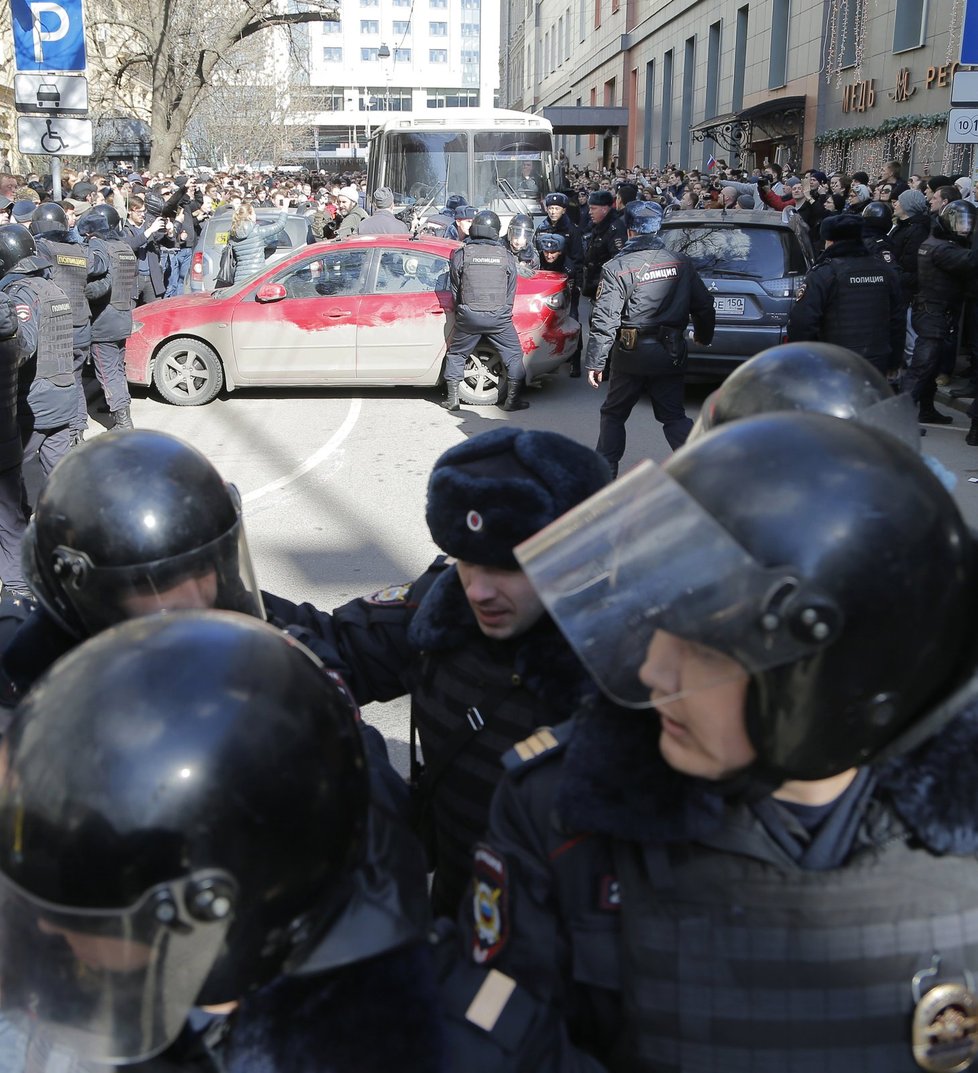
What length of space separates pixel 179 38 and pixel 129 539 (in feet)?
90.0

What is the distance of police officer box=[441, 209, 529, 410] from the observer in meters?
9.51

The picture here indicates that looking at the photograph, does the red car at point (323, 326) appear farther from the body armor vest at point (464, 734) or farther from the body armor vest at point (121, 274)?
the body armor vest at point (464, 734)

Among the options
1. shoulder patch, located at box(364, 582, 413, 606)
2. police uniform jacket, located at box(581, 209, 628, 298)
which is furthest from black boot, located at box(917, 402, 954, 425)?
shoulder patch, located at box(364, 582, 413, 606)

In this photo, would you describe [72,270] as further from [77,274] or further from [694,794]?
[694,794]

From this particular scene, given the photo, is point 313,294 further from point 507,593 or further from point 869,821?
point 869,821

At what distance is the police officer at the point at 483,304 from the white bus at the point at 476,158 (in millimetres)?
6413

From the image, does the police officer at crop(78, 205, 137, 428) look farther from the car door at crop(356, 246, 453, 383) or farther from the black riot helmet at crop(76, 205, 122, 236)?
the car door at crop(356, 246, 453, 383)

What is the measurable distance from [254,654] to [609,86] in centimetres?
5531

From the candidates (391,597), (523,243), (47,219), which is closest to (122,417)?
(47,219)

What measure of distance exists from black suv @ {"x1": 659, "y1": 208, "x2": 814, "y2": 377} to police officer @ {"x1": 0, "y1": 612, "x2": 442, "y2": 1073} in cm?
855

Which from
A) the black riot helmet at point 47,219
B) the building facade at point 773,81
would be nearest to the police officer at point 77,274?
the black riot helmet at point 47,219

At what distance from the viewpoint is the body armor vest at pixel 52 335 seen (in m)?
6.49

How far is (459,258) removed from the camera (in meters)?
9.61

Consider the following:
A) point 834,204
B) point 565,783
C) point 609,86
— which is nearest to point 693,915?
point 565,783
